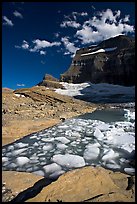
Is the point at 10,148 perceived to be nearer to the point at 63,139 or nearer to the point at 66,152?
the point at 66,152

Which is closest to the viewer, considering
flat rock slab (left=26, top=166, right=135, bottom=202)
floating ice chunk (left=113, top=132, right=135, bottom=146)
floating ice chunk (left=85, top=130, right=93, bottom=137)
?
flat rock slab (left=26, top=166, right=135, bottom=202)

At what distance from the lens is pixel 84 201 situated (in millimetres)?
1973

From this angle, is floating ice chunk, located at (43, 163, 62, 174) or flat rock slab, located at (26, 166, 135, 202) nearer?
flat rock slab, located at (26, 166, 135, 202)

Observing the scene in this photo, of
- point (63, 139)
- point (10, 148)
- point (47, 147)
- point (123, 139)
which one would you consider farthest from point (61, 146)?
point (123, 139)

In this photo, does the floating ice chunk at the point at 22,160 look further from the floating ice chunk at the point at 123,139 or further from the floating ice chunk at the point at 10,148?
the floating ice chunk at the point at 123,139

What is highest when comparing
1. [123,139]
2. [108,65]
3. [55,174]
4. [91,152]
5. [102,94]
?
[108,65]

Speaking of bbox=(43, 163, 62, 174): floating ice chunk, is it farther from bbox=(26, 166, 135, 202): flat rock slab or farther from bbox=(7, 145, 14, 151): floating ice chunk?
bbox=(7, 145, 14, 151): floating ice chunk

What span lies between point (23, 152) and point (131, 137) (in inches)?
96.9

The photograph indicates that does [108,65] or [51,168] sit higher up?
[108,65]

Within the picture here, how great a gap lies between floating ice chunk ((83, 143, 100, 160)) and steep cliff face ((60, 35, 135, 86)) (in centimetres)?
4693

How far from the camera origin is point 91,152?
3.91 m

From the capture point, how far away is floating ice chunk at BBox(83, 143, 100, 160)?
366 cm

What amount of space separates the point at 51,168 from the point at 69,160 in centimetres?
41

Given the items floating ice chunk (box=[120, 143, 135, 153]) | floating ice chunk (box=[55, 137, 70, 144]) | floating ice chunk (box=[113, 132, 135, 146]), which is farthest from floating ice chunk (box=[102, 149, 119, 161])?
floating ice chunk (box=[55, 137, 70, 144])
